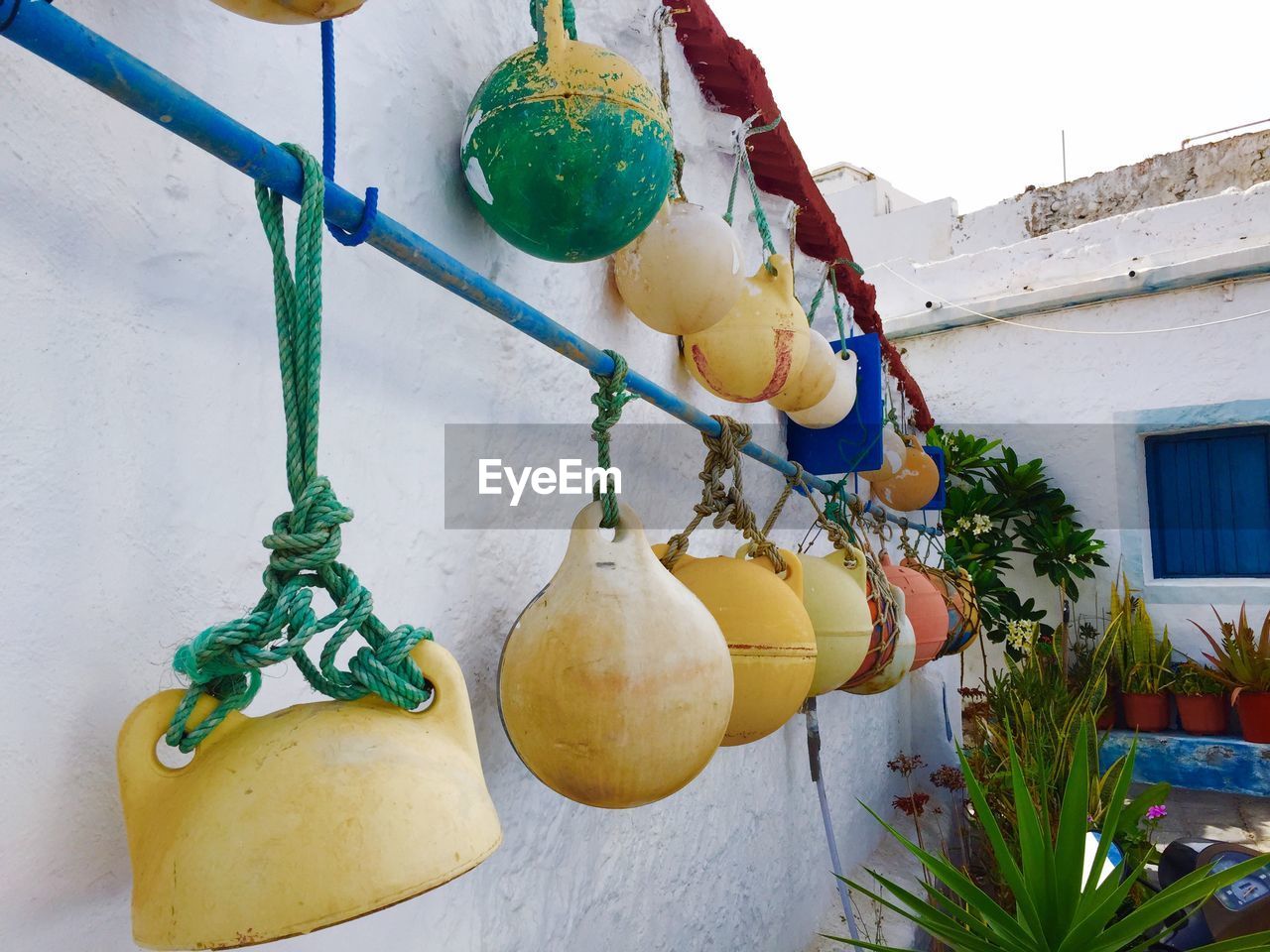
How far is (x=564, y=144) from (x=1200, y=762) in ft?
15.1

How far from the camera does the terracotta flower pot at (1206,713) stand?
160 inches

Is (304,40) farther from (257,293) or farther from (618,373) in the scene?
(618,373)

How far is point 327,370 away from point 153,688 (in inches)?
13.2

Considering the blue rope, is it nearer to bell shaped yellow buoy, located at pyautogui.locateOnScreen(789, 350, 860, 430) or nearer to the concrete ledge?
bell shaped yellow buoy, located at pyautogui.locateOnScreen(789, 350, 860, 430)

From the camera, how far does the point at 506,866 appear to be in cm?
105

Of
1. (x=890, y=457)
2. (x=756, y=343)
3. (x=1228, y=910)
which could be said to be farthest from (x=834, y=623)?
(x=890, y=457)

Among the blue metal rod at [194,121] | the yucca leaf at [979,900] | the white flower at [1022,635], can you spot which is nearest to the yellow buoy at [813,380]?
the yucca leaf at [979,900]

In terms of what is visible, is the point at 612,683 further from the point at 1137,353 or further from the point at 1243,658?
the point at 1137,353

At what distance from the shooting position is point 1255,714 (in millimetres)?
3881

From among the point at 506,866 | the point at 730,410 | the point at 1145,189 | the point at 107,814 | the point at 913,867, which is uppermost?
the point at 1145,189

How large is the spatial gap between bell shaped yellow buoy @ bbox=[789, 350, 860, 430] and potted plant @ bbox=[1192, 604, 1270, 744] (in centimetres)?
317

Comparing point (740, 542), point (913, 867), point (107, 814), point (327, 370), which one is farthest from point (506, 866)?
point (913, 867)

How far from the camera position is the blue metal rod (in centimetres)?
47

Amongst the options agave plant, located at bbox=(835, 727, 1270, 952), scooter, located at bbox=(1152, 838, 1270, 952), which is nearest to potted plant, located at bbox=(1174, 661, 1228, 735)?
scooter, located at bbox=(1152, 838, 1270, 952)
